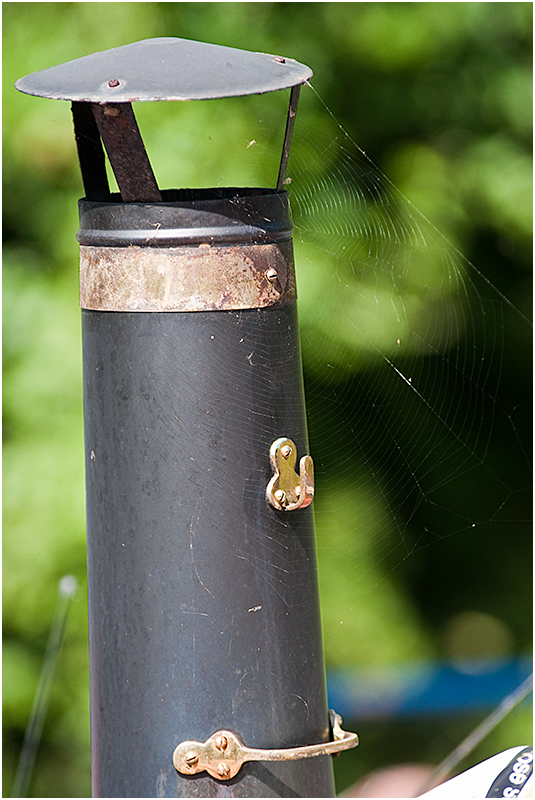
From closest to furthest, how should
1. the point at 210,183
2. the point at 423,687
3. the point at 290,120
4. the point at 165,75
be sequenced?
the point at 165,75
the point at 290,120
the point at 210,183
the point at 423,687

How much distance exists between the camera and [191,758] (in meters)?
0.98

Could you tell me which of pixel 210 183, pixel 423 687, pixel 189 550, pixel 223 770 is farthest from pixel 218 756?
pixel 423 687

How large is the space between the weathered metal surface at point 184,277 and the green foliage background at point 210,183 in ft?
3.64

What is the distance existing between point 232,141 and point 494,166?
2.79 feet

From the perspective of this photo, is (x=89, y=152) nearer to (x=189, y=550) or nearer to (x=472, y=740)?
(x=189, y=550)

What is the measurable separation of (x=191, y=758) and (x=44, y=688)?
177 cm

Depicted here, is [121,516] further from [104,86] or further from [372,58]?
[372,58]

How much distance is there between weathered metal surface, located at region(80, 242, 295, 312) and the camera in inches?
A: 38.0

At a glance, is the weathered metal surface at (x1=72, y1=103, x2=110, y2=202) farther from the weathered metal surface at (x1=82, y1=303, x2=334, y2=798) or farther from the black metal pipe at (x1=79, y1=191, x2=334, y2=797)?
the weathered metal surface at (x1=82, y1=303, x2=334, y2=798)

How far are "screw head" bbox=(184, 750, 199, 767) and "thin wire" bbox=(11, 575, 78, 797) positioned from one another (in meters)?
1.46

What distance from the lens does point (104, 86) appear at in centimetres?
90

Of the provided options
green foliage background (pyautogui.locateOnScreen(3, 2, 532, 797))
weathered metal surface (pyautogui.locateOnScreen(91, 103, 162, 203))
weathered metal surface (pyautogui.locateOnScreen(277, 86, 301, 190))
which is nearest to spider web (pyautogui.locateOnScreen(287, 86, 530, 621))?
green foliage background (pyautogui.locateOnScreen(3, 2, 532, 797))

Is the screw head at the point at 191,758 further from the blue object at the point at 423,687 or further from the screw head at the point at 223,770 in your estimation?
the blue object at the point at 423,687

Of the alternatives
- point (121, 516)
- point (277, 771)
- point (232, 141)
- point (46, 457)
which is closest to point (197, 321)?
point (121, 516)
